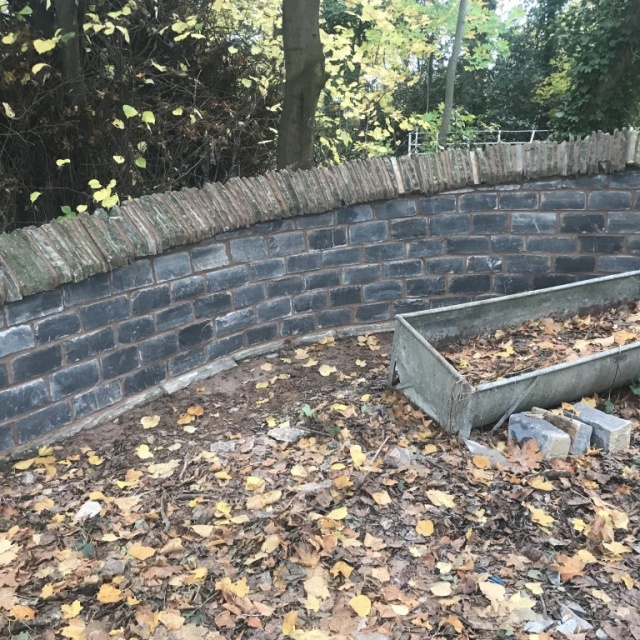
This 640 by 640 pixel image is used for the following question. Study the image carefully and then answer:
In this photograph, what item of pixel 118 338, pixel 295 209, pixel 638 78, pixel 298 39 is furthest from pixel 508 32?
pixel 118 338

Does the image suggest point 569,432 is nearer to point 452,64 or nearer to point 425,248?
point 425,248

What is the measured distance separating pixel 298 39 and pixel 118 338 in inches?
125

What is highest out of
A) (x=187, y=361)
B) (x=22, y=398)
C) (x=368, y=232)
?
(x=368, y=232)

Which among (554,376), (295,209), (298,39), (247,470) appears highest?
(298,39)

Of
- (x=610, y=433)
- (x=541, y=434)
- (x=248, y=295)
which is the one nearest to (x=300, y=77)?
(x=248, y=295)

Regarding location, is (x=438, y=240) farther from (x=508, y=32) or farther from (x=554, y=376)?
(x=508, y=32)

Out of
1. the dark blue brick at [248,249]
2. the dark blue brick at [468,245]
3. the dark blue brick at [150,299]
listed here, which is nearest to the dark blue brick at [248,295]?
the dark blue brick at [248,249]

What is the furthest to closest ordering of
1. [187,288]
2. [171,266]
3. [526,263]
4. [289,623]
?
[526,263] → [187,288] → [171,266] → [289,623]

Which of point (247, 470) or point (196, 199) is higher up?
point (196, 199)

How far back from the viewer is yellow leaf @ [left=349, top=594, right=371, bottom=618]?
8.04 ft

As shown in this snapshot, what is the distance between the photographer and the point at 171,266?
4180mm

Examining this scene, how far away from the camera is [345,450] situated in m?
3.59

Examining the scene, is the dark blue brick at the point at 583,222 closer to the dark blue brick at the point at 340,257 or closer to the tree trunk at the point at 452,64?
the dark blue brick at the point at 340,257

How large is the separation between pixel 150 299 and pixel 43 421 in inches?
38.7
